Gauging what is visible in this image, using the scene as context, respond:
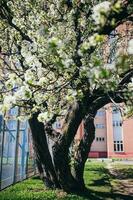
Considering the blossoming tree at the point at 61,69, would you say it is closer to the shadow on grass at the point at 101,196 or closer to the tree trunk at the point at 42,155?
the tree trunk at the point at 42,155

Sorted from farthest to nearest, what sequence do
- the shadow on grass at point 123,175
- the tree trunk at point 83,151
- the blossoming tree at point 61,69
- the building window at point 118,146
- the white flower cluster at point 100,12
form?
the building window at point 118,146 < the shadow on grass at point 123,175 < the tree trunk at point 83,151 < the blossoming tree at point 61,69 < the white flower cluster at point 100,12

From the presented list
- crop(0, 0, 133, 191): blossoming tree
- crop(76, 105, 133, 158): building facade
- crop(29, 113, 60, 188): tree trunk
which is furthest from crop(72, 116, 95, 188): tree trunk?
crop(76, 105, 133, 158): building facade

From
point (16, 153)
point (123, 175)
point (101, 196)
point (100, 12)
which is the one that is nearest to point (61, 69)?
point (100, 12)

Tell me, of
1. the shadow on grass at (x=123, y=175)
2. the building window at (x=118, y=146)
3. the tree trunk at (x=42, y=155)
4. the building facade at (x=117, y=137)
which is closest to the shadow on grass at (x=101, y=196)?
the tree trunk at (x=42, y=155)

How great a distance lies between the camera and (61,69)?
3.59 meters

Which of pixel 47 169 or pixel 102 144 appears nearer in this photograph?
pixel 47 169

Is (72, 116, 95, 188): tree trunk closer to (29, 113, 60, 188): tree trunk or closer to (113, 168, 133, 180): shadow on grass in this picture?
(29, 113, 60, 188): tree trunk

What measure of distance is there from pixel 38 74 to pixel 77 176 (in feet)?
24.6

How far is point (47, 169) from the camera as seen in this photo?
12453 millimetres

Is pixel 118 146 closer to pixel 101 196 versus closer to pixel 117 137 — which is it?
pixel 117 137

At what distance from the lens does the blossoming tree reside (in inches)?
131

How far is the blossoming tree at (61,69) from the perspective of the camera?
3.34 meters

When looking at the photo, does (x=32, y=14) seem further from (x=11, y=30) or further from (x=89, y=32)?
(x=89, y=32)

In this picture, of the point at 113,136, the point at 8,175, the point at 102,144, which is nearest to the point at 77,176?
the point at 8,175
